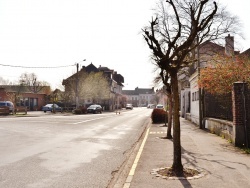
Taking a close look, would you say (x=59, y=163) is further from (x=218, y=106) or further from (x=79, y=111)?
(x=79, y=111)

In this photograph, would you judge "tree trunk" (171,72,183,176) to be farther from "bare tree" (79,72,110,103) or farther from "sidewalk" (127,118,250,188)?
"bare tree" (79,72,110,103)

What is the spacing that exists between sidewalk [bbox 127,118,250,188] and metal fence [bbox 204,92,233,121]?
328 cm

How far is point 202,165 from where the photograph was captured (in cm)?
881

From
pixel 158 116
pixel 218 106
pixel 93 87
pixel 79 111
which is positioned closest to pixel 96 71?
pixel 93 87

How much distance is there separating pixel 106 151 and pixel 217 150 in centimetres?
413

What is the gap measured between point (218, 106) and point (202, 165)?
10325 mm

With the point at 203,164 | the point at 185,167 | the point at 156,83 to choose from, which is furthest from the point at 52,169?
the point at 156,83

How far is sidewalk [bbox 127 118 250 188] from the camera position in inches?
267

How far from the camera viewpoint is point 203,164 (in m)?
8.95

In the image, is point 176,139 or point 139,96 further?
point 139,96

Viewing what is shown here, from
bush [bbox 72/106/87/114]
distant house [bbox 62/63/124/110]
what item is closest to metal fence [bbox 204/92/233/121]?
bush [bbox 72/106/87/114]

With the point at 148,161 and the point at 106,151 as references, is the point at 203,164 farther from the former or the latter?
the point at 106,151

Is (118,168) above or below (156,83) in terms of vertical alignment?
below

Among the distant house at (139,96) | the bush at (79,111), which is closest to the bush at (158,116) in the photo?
the bush at (79,111)
